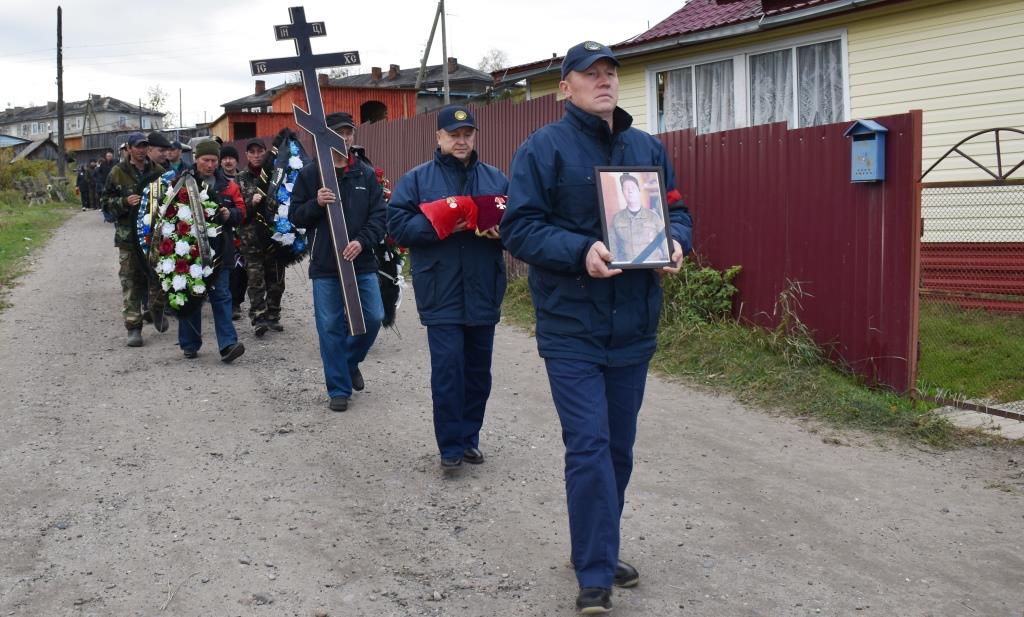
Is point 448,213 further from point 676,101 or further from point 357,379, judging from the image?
point 676,101

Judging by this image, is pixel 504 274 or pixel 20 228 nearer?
pixel 504 274

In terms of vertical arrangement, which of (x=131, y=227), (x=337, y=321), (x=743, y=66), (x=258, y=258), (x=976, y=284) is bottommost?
(x=337, y=321)

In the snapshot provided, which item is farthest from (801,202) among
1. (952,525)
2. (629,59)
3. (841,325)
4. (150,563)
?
(629,59)

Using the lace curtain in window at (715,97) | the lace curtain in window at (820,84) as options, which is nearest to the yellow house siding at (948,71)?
the lace curtain in window at (820,84)

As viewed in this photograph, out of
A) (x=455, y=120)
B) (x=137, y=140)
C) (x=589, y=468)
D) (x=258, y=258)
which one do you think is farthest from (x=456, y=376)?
(x=137, y=140)

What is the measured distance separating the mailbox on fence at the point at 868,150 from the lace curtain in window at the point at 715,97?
262 inches

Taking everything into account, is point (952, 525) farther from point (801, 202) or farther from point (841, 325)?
point (801, 202)

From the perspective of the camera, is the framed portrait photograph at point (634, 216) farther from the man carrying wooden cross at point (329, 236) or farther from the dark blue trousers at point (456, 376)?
the man carrying wooden cross at point (329, 236)

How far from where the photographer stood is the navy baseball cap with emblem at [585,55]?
3923mm

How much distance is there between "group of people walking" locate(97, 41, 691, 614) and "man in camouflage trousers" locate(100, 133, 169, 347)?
0.01 metres

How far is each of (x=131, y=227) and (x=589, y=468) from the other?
750cm

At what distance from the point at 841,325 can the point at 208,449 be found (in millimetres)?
4938

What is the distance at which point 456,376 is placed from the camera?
5668 mm

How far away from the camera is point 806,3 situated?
12.2 meters
